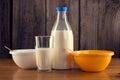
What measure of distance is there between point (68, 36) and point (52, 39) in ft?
0.24

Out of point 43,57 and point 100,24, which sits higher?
point 100,24

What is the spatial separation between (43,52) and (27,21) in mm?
822

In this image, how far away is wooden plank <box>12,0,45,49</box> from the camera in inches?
Result: 71.5

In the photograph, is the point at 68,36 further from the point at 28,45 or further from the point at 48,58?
the point at 28,45

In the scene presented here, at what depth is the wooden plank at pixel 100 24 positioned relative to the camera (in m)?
1.84

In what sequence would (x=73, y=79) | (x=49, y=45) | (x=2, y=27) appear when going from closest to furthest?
(x=73, y=79)
(x=49, y=45)
(x=2, y=27)

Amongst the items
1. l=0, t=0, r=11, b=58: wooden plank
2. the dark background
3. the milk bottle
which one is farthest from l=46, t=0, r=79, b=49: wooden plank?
the milk bottle

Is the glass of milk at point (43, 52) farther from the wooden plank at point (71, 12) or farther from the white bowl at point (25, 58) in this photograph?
the wooden plank at point (71, 12)

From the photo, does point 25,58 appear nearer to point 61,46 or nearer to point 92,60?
point 61,46

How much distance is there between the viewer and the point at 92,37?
6.05 feet

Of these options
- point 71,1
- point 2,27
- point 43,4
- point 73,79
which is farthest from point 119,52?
point 73,79

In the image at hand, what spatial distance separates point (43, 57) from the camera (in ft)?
3.42

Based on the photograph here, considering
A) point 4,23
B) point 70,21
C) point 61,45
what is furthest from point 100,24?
point 61,45

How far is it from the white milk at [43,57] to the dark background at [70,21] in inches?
30.4
